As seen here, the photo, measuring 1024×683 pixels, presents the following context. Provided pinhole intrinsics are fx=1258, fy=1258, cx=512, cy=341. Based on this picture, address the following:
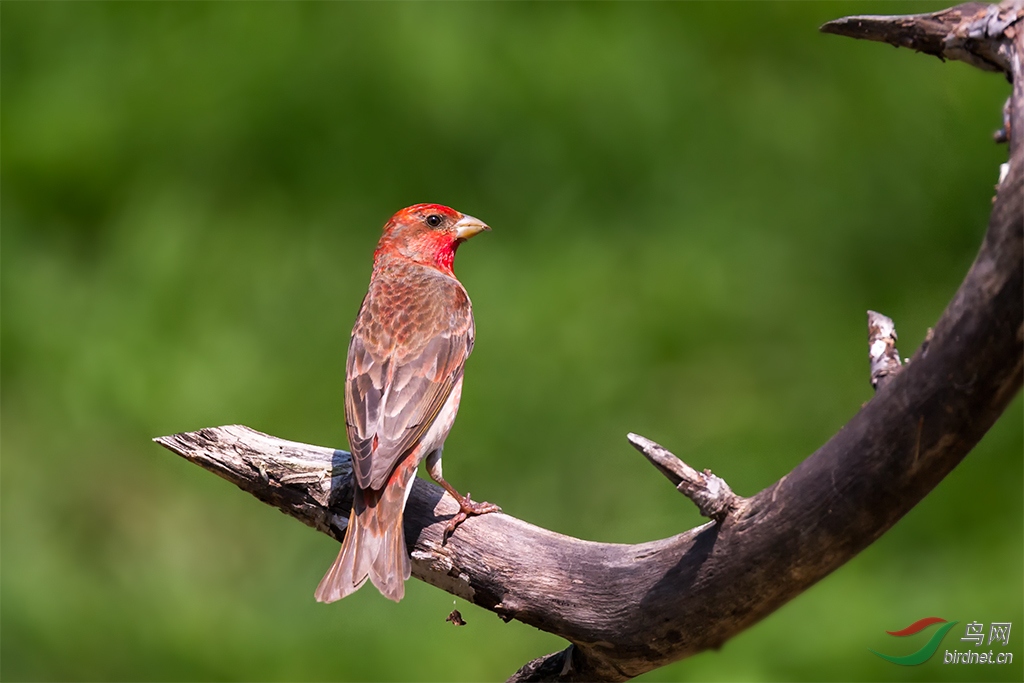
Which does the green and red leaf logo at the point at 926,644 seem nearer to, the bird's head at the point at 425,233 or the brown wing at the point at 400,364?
the brown wing at the point at 400,364

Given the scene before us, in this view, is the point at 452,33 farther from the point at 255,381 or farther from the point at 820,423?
the point at 820,423

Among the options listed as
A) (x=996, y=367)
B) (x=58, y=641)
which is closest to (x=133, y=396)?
(x=58, y=641)

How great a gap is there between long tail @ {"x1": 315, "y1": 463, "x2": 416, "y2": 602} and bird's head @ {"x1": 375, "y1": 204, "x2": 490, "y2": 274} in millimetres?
1473

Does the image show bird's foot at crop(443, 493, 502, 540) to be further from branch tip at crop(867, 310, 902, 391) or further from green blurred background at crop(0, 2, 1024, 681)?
green blurred background at crop(0, 2, 1024, 681)

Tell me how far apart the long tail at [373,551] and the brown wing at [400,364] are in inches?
3.3

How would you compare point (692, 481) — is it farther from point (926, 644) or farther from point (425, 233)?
point (926, 644)

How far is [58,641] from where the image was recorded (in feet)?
19.5

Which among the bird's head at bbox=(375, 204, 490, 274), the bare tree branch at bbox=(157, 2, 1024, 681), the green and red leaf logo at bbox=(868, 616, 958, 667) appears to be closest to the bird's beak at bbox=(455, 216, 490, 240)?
the bird's head at bbox=(375, 204, 490, 274)

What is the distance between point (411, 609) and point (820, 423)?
2.42 metres

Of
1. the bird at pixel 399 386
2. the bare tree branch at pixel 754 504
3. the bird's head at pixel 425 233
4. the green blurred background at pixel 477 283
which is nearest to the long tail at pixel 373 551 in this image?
the bird at pixel 399 386

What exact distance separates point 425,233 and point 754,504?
247cm

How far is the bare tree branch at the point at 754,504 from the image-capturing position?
2.80m

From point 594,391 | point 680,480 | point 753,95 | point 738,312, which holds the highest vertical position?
point 753,95

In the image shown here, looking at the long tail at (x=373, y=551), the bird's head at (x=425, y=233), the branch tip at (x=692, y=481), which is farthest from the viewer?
the bird's head at (x=425, y=233)
